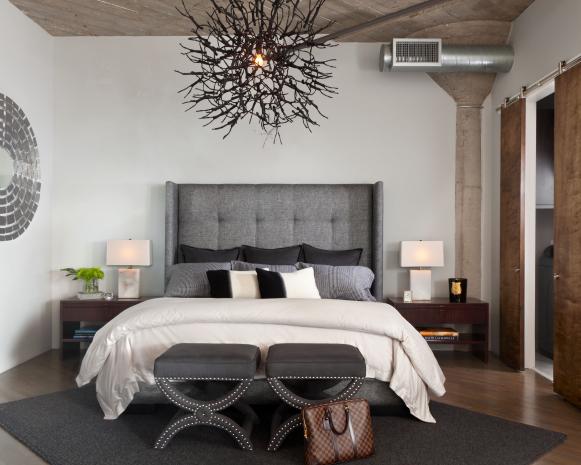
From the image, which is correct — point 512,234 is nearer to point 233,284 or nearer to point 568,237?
point 568,237

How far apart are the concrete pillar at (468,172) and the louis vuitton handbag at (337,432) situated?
3008mm

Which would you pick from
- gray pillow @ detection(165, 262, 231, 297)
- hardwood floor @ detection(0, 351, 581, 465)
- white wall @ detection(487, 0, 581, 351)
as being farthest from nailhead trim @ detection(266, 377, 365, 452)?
white wall @ detection(487, 0, 581, 351)

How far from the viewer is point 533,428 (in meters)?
3.33

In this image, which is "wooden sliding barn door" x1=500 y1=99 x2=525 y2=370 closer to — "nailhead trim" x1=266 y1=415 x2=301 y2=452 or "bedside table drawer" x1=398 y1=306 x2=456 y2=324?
"bedside table drawer" x1=398 y1=306 x2=456 y2=324

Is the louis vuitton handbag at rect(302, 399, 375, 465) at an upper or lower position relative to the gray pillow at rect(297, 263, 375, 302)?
lower

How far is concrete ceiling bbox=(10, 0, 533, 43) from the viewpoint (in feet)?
15.7

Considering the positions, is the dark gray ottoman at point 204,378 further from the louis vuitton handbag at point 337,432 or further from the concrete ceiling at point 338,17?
the concrete ceiling at point 338,17

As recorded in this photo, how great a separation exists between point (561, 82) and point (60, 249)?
4.50 m

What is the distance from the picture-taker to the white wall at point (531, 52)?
4113mm

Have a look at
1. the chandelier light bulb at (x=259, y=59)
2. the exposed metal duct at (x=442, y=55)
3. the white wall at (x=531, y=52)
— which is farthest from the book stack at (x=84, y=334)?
the white wall at (x=531, y=52)

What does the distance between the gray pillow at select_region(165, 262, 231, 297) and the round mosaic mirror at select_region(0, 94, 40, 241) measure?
4.39 feet

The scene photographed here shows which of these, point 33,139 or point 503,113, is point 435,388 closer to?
point 503,113

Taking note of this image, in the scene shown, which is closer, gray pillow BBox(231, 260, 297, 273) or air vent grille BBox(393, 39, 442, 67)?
gray pillow BBox(231, 260, 297, 273)

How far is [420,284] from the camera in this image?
17.3 ft
